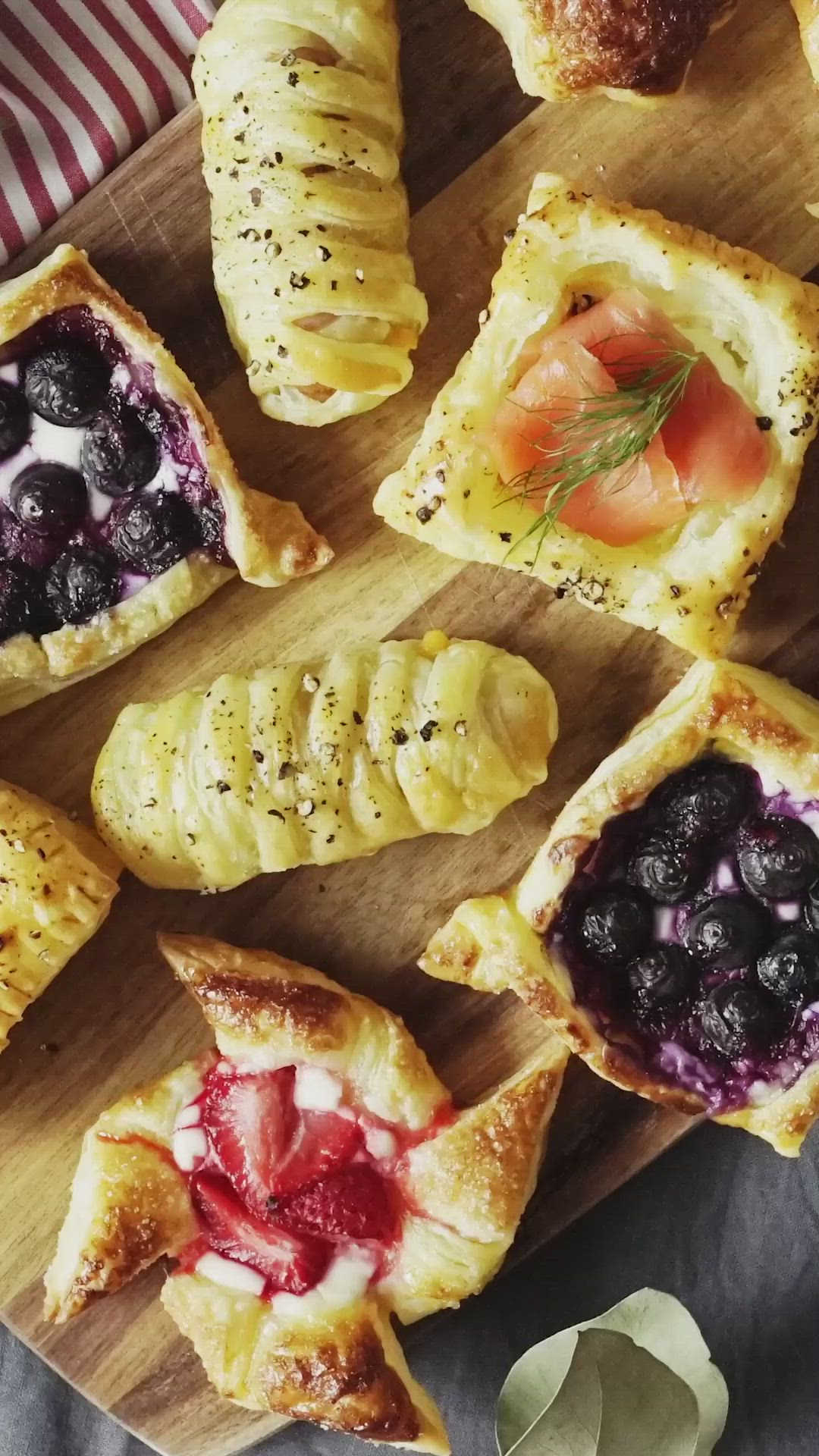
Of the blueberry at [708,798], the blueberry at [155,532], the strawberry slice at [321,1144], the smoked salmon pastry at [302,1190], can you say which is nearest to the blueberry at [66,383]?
the blueberry at [155,532]

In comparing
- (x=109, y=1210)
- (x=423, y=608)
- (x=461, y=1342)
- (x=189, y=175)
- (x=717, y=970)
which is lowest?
(x=461, y=1342)

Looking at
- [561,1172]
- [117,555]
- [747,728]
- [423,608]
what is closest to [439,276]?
[423,608]

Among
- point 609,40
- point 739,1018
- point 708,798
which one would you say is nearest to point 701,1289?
point 739,1018

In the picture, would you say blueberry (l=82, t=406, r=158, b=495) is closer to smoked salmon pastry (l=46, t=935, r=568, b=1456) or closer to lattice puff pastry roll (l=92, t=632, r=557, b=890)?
lattice puff pastry roll (l=92, t=632, r=557, b=890)

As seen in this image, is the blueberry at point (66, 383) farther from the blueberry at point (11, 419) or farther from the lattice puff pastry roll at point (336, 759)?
the lattice puff pastry roll at point (336, 759)

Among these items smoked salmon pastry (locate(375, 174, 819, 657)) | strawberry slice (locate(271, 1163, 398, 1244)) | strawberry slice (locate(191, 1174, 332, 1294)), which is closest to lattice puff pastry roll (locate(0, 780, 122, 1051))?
strawberry slice (locate(191, 1174, 332, 1294))

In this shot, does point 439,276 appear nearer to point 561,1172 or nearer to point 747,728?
point 747,728
